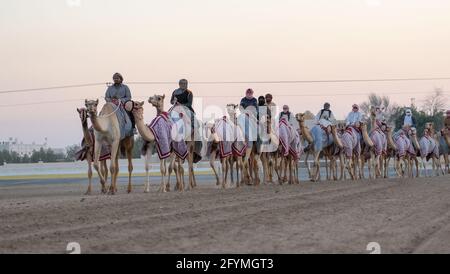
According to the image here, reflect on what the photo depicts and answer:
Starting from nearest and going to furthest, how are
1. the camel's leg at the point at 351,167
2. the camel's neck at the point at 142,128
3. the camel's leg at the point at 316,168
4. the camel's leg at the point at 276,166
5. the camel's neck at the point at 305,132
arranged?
the camel's neck at the point at 142,128, the camel's leg at the point at 276,166, the camel's neck at the point at 305,132, the camel's leg at the point at 316,168, the camel's leg at the point at 351,167

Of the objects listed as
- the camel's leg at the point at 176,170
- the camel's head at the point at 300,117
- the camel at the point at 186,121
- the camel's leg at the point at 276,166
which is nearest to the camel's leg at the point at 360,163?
the camel's head at the point at 300,117

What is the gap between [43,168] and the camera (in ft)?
200

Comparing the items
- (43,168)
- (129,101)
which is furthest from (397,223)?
(43,168)

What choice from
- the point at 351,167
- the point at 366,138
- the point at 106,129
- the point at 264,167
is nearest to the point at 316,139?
the point at 351,167

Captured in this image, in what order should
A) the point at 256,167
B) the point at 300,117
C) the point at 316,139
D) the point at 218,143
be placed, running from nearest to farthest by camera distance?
the point at 218,143, the point at 256,167, the point at 300,117, the point at 316,139

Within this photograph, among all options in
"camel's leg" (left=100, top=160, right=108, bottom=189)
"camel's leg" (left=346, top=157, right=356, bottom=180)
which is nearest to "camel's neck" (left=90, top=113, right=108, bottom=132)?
"camel's leg" (left=100, top=160, right=108, bottom=189)

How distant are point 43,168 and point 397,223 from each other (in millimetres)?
47937

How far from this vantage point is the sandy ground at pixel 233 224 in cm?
1205

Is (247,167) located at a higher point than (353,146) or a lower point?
lower

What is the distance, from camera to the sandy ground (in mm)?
12047

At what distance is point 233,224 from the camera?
1480 cm

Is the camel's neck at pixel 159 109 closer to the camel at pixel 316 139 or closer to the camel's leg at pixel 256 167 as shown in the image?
the camel's leg at pixel 256 167

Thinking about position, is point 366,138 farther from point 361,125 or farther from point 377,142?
point 377,142
